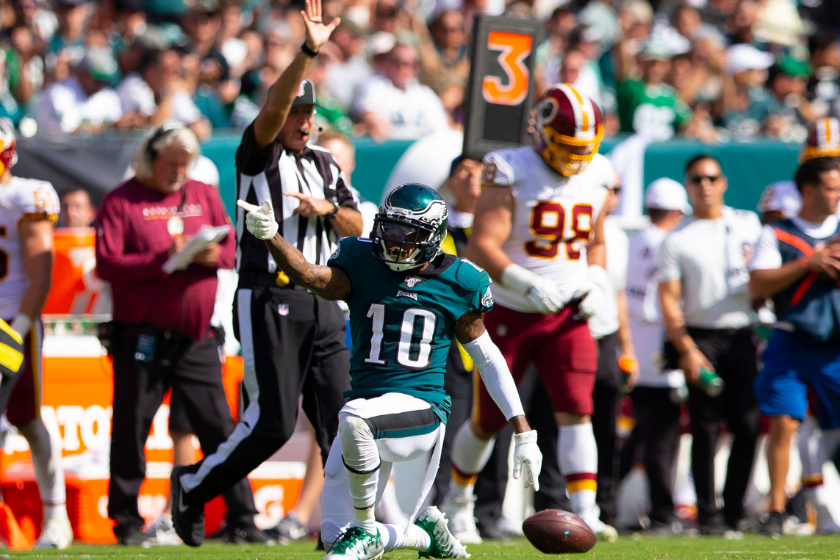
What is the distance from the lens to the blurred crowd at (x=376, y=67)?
10.2 metres

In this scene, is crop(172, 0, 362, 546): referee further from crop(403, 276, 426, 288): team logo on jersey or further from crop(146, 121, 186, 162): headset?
crop(146, 121, 186, 162): headset

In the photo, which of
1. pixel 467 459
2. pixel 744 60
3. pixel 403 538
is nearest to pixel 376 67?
pixel 744 60

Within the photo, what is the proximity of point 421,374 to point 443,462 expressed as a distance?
2.75m

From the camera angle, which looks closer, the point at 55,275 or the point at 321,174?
the point at 321,174

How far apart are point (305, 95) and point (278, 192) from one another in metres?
0.46

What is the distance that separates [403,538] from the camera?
4445 mm

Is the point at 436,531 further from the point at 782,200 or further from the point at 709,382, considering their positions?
the point at 782,200

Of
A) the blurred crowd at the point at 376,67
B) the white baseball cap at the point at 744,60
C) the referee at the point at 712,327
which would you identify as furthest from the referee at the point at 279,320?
the white baseball cap at the point at 744,60

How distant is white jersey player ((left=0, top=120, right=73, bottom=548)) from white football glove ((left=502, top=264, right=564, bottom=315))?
2427 millimetres

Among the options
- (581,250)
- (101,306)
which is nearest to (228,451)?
(581,250)

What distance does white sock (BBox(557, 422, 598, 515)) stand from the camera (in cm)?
573

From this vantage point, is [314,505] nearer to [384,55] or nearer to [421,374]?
[421,374]

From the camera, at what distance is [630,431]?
871 centimetres

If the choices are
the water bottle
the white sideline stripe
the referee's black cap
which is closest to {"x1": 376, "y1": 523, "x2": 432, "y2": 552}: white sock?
the white sideline stripe
